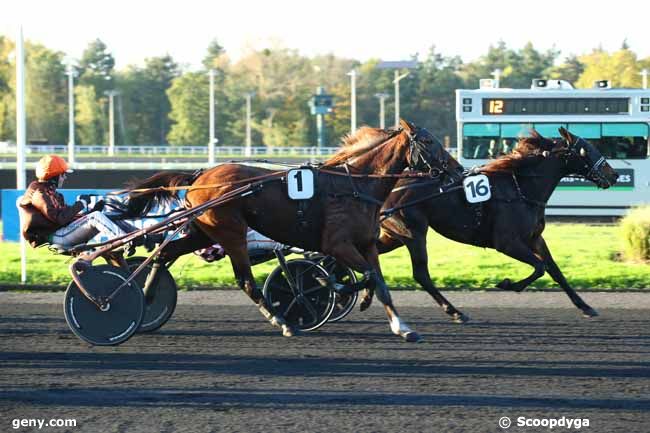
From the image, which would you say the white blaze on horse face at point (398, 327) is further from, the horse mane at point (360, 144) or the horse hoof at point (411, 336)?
the horse mane at point (360, 144)

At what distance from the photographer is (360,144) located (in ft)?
27.8

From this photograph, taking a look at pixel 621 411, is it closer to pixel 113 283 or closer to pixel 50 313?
pixel 113 283

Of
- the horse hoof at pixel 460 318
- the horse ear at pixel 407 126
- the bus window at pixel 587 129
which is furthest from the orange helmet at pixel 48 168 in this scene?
the bus window at pixel 587 129

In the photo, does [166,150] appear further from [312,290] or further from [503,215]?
[312,290]

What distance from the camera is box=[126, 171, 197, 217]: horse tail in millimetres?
8492

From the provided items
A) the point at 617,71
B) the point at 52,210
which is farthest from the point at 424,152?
the point at 617,71

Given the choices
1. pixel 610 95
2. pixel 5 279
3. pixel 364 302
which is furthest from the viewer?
pixel 610 95

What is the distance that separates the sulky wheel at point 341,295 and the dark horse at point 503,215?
73 cm

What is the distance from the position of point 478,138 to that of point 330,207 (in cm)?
1502

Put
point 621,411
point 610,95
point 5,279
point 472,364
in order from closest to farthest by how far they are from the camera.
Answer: point 621,411 → point 472,364 → point 5,279 → point 610,95

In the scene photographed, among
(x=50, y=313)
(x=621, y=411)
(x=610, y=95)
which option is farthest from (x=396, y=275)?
(x=610, y=95)

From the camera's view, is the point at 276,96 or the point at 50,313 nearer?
the point at 50,313

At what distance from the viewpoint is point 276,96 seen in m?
61.8

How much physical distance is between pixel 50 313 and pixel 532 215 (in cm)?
456
